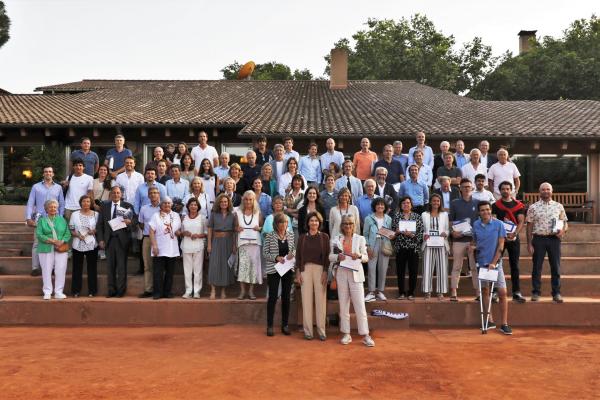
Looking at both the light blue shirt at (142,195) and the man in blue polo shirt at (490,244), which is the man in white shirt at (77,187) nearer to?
the light blue shirt at (142,195)

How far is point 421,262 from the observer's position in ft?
28.6

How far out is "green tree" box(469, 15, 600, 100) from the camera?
1334 inches

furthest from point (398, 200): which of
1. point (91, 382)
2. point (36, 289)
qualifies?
point (36, 289)

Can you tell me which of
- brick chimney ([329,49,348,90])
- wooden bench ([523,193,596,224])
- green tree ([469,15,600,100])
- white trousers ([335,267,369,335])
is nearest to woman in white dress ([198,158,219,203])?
white trousers ([335,267,369,335])

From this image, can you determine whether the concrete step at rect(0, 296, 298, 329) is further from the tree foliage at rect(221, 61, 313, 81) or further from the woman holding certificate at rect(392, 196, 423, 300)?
the tree foliage at rect(221, 61, 313, 81)

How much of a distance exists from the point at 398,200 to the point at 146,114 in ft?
33.8

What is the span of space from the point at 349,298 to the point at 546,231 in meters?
3.22

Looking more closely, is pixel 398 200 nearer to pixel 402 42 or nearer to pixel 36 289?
pixel 36 289

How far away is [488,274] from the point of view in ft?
24.0

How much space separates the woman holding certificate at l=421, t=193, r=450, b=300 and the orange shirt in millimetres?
1716

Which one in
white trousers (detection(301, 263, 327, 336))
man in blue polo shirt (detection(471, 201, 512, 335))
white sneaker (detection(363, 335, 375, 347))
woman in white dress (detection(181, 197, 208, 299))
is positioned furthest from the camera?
woman in white dress (detection(181, 197, 208, 299))

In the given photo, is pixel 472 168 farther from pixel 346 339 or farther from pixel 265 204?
pixel 346 339

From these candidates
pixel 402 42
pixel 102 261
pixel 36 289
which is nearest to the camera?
pixel 36 289

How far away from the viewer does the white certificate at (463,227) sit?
777cm
